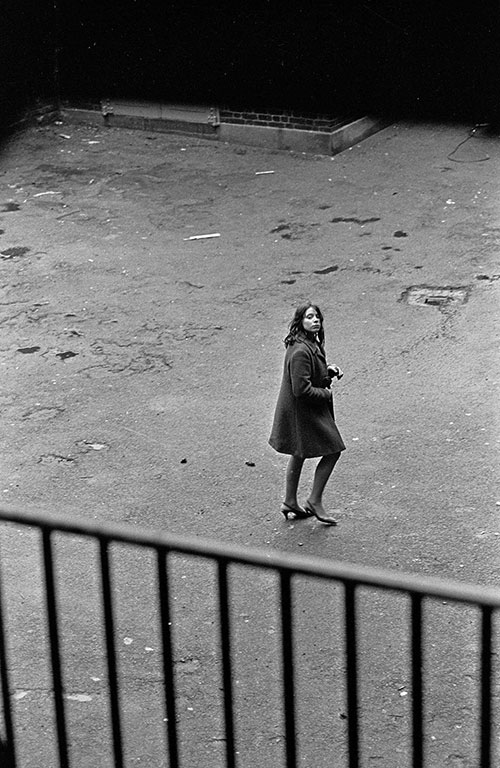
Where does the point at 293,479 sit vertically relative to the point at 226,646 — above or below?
below

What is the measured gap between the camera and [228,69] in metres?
15.6

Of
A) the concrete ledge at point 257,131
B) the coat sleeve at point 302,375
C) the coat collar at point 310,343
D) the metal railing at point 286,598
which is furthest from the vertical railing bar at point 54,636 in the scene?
the concrete ledge at point 257,131

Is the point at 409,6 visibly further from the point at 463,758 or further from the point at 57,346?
the point at 463,758

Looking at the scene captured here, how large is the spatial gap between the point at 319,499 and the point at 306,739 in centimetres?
210

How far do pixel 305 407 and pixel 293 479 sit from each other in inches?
18.8

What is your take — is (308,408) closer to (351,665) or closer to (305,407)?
(305,407)

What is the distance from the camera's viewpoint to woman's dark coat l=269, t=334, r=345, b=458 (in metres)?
6.93

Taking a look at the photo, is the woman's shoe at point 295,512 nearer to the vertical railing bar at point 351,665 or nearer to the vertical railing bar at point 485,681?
the vertical railing bar at point 351,665

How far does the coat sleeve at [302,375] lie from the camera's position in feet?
22.7

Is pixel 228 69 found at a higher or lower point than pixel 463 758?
higher

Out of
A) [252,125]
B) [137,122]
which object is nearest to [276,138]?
[252,125]

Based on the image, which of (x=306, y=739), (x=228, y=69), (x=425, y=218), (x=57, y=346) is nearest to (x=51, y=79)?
(x=228, y=69)

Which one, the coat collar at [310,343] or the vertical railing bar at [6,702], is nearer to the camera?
the vertical railing bar at [6,702]

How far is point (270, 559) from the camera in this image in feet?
8.72
